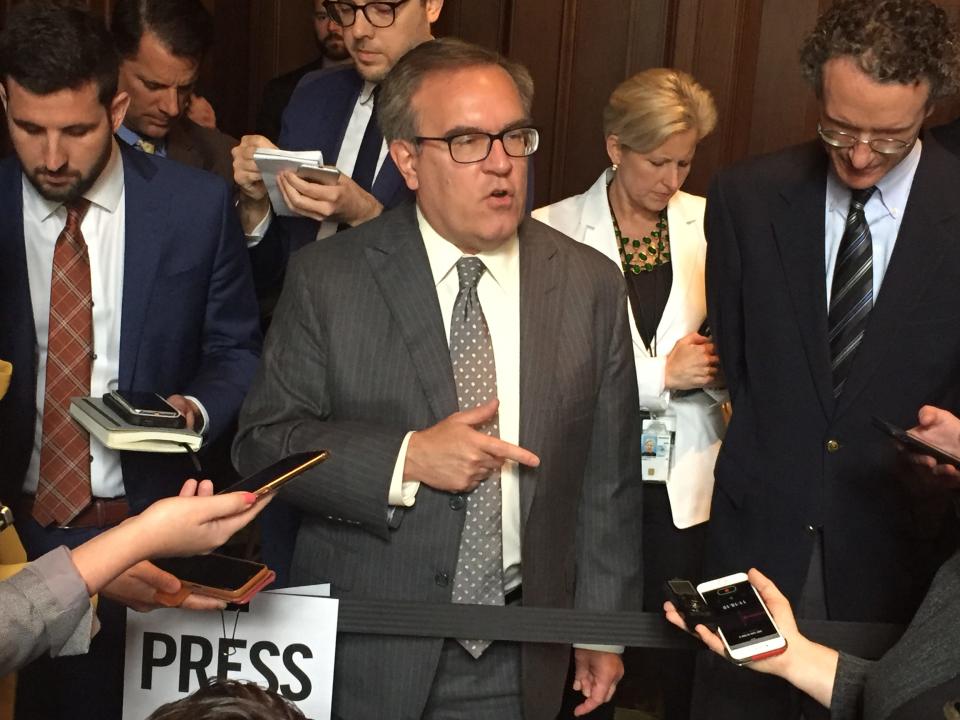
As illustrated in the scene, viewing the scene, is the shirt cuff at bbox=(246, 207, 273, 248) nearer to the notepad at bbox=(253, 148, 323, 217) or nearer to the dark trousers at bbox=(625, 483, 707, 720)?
the notepad at bbox=(253, 148, 323, 217)

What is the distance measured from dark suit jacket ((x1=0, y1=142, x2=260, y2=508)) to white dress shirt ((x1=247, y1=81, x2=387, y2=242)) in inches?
15.8

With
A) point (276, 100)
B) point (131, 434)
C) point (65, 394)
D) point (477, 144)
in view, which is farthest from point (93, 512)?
point (276, 100)

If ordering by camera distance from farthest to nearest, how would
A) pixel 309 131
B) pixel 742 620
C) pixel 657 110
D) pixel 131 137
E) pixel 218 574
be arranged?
pixel 131 137 < pixel 657 110 < pixel 309 131 < pixel 218 574 < pixel 742 620

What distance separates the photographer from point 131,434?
2.73 m

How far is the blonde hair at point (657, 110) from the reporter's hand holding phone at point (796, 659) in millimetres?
1770

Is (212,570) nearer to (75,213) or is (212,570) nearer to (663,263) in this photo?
(75,213)

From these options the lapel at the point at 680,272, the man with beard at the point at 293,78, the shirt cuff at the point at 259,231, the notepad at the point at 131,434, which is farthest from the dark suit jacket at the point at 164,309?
the man with beard at the point at 293,78

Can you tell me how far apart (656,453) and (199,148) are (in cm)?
170

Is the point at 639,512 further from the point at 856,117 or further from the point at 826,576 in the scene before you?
the point at 856,117

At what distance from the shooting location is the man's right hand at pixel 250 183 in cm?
347

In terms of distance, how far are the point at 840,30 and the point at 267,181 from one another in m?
1.42

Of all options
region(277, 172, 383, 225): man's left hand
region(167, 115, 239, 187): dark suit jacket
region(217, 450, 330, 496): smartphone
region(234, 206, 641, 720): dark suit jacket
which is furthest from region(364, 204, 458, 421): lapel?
region(167, 115, 239, 187): dark suit jacket

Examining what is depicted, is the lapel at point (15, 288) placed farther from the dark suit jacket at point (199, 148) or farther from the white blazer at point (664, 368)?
the white blazer at point (664, 368)

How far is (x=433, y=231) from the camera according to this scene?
279cm
